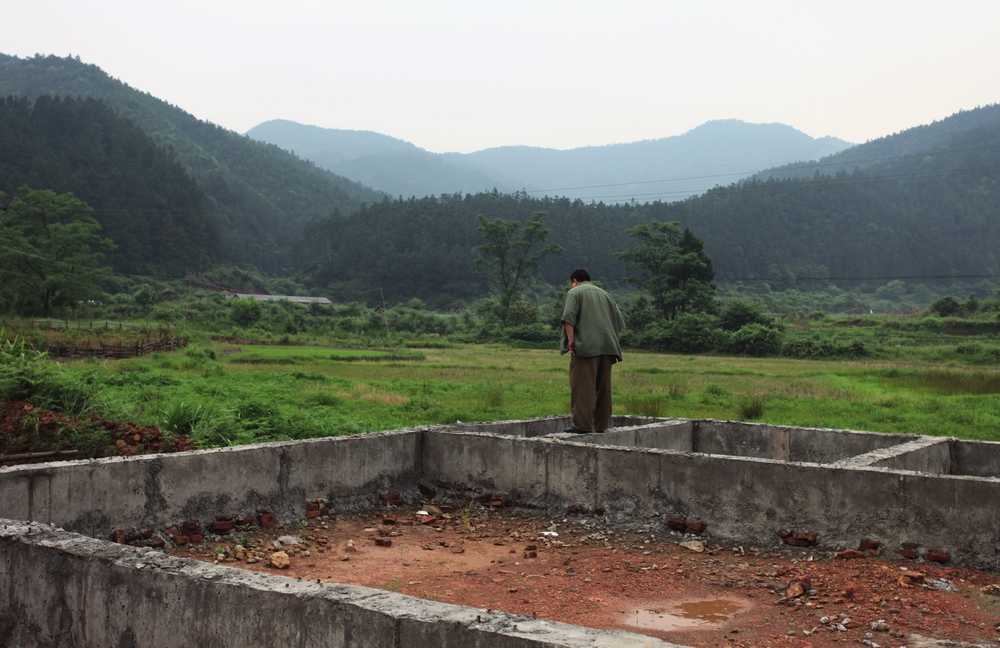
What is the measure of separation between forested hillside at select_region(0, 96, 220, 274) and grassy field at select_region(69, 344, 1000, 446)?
185 feet

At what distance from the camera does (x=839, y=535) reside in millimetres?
5254

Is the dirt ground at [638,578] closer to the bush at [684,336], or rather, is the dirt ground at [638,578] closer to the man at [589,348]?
the man at [589,348]

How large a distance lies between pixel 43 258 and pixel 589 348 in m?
55.6

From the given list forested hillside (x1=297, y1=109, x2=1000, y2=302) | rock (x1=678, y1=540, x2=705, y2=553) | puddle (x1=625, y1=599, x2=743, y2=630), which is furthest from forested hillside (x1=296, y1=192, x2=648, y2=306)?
puddle (x1=625, y1=599, x2=743, y2=630)

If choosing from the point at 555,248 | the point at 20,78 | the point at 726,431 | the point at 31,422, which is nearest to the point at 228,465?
the point at 31,422

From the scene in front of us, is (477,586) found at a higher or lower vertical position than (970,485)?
lower

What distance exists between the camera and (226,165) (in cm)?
12200

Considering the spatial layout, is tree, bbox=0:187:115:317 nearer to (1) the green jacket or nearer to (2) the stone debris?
(1) the green jacket

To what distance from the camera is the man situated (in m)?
7.58

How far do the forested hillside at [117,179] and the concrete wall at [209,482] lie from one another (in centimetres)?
7752

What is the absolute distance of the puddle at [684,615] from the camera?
13.3 feet

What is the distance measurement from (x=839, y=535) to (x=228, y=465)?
163 inches

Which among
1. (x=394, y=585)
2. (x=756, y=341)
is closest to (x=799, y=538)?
(x=394, y=585)

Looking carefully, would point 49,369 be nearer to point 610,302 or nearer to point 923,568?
point 610,302
